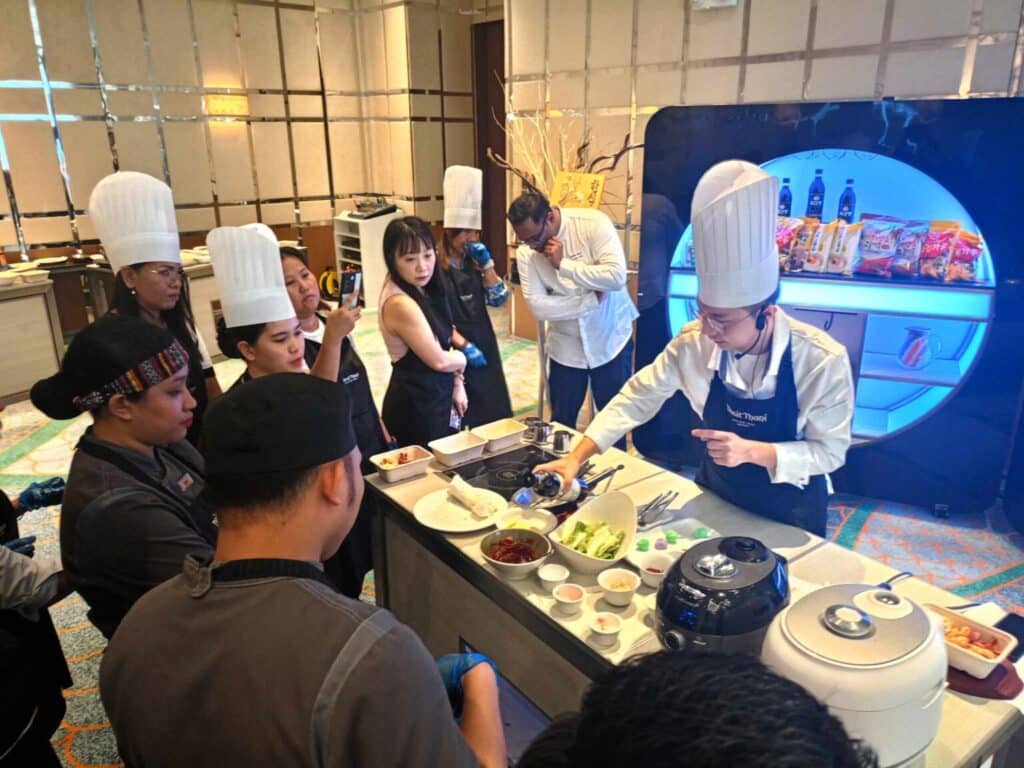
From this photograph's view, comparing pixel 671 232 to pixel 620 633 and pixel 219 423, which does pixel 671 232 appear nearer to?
pixel 620 633

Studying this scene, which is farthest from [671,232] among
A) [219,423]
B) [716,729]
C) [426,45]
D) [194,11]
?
[194,11]

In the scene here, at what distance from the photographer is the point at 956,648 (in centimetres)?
130

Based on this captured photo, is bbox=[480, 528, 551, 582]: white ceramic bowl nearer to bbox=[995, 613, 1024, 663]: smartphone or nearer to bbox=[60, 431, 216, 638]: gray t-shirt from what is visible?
bbox=[60, 431, 216, 638]: gray t-shirt

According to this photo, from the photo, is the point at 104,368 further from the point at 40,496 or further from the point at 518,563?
the point at 518,563

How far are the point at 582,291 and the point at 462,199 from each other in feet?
2.68

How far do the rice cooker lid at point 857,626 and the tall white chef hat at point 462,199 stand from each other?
281 centimetres

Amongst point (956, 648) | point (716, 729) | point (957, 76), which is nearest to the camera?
point (716, 729)

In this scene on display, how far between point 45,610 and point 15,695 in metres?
0.23

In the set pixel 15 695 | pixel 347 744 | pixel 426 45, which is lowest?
pixel 15 695

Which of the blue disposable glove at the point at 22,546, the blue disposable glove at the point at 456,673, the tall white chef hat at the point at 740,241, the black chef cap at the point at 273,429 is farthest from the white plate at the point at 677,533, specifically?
the blue disposable glove at the point at 22,546

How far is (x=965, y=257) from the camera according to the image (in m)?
3.04

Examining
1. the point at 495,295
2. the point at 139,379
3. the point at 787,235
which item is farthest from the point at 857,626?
the point at 787,235

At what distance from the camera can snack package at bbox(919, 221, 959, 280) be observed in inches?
121

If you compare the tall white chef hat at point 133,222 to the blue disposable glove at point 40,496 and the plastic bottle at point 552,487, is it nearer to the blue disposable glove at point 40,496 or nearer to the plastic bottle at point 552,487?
the blue disposable glove at point 40,496
